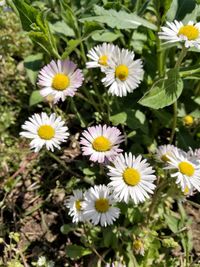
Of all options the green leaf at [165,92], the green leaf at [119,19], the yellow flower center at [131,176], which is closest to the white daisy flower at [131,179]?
the yellow flower center at [131,176]

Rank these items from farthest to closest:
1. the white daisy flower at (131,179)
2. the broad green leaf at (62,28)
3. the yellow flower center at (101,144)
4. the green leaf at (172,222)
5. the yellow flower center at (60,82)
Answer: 1. the broad green leaf at (62,28)
2. the green leaf at (172,222)
3. the yellow flower center at (60,82)
4. the yellow flower center at (101,144)
5. the white daisy flower at (131,179)

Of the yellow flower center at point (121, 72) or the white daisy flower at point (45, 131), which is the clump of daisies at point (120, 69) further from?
the white daisy flower at point (45, 131)

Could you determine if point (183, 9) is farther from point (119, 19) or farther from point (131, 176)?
point (131, 176)

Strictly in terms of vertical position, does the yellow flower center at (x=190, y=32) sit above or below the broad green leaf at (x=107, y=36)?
below

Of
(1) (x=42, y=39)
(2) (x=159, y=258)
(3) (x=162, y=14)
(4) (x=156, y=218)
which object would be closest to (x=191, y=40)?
(3) (x=162, y=14)

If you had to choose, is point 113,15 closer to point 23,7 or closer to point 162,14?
point 162,14

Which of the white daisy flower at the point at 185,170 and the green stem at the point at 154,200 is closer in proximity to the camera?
the white daisy flower at the point at 185,170
